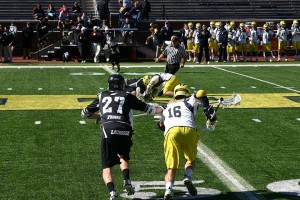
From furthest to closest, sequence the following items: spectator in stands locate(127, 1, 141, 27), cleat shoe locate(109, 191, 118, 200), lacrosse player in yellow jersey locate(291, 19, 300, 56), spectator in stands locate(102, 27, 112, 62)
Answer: spectator in stands locate(127, 1, 141, 27) < lacrosse player in yellow jersey locate(291, 19, 300, 56) < spectator in stands locate(102, 27, 112, 62) < cleat shoe locate(109, 191, 118, 200)

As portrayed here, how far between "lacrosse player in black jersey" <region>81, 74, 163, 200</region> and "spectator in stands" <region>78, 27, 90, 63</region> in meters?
26.1

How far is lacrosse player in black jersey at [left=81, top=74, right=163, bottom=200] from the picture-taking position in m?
9.30

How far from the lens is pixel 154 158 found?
12070 millimetres

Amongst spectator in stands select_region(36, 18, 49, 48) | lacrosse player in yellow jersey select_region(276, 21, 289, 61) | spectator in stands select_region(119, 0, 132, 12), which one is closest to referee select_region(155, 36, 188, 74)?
lacrosse player in yellow jersey select_region(276, 21, 289, 61)

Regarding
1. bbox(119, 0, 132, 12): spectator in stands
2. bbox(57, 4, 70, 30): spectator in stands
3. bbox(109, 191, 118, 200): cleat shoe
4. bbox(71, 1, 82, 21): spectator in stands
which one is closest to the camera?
bbox(109, 191, 118, 200): cleat shoe

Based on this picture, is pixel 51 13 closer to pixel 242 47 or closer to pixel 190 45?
pixel 190 45

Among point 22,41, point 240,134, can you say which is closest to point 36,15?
point 22,41

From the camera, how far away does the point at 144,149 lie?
42.3 feet

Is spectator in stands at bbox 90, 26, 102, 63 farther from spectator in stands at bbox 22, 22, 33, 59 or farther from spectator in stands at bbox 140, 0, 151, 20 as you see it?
spectator in stands at bbox 140, 0, 151, 20

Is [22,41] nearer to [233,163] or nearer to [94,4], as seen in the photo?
[94,4]

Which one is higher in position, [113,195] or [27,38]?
[27,38]

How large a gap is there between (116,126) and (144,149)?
3603 millimetres

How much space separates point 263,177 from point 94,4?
116 ft

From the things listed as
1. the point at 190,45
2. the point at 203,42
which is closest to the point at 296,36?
the point at 190,45
